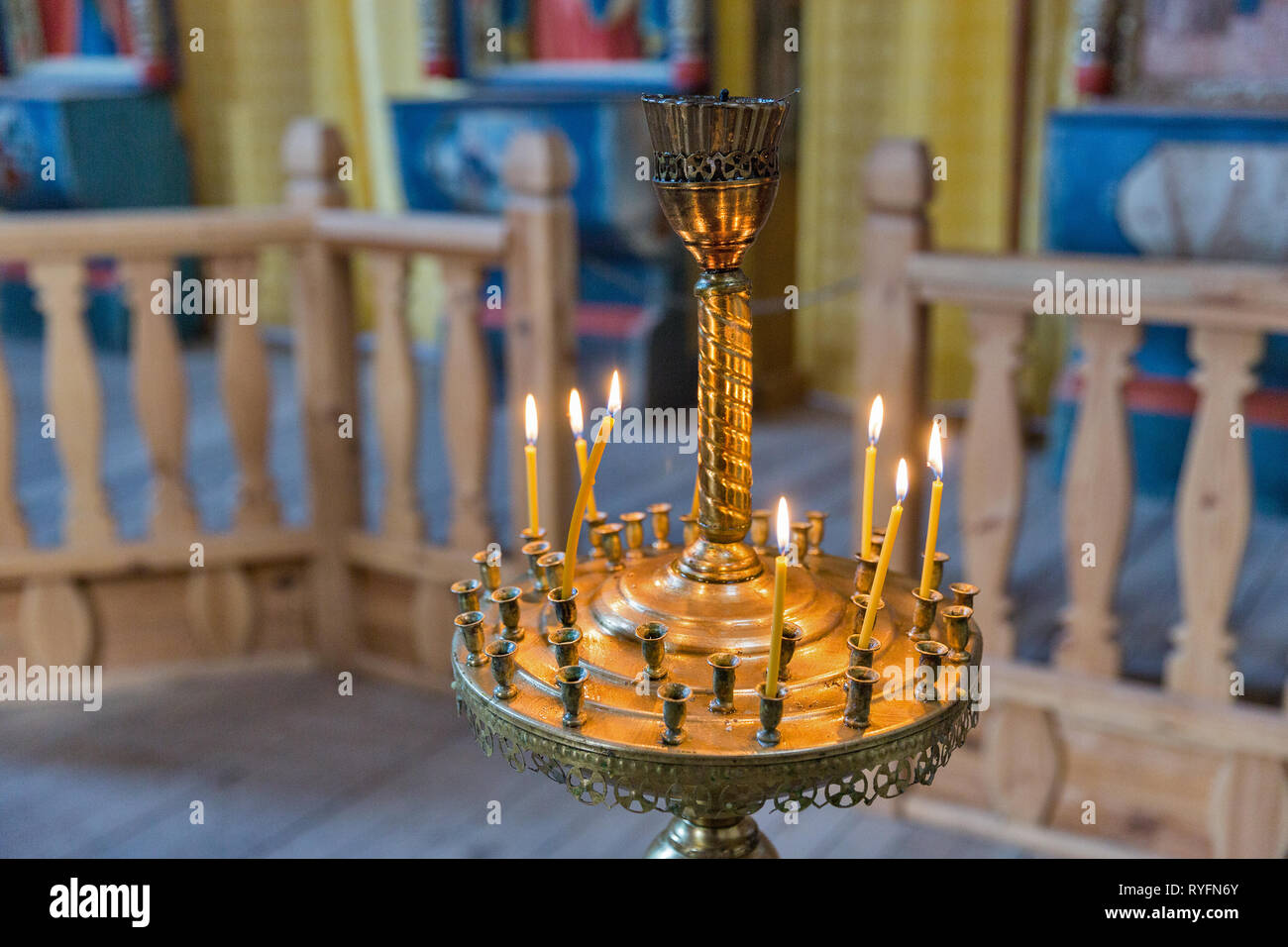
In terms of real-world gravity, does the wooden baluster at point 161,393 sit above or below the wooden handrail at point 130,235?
below

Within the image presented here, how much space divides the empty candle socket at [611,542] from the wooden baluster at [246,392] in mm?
1991

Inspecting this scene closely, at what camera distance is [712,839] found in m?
0.95

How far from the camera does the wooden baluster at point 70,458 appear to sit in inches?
108

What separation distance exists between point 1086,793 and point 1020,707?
21 centimetres

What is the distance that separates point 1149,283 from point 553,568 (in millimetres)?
1470

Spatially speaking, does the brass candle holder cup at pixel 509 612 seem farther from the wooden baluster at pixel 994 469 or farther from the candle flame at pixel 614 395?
the wooden baluster at pixel 994 469

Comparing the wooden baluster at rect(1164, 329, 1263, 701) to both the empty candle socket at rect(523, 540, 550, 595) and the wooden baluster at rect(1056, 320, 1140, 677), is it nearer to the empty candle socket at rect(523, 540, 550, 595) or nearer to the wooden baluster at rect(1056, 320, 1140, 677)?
the wooden baluster at rect(1056, 320, 1140, 677)

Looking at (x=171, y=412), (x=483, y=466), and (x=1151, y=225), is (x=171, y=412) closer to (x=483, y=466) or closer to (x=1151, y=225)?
(x=483, y=466)

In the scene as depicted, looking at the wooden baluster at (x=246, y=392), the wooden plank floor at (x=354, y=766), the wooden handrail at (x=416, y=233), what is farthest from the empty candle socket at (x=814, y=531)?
the wooden baluster at (x=246, y=392)

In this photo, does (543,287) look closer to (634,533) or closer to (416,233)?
(416,233)

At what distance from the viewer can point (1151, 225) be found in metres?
3.71

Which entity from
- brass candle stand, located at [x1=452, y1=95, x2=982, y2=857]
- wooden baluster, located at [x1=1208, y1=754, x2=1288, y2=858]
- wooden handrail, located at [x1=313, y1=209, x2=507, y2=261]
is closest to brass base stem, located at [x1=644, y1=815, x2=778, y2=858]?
brass candle stand, located at [x1=452, y1=95, x2=982, y2=857]

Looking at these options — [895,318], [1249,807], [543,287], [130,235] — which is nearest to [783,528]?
[895,318]
